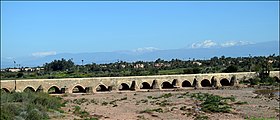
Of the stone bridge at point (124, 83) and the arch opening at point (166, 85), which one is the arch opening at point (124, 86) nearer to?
the stone bridge at point (124, 83)

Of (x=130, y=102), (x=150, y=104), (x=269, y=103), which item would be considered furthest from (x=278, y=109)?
(x=130, y=102)

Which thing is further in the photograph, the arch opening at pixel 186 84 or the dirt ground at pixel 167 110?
the arch opening at pixel 186 84

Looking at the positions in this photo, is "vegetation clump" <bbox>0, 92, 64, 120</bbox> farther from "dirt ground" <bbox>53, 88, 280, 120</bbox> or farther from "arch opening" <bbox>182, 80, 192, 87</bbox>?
"arch opening" <bbox>182, 80, 192, 87</bbox>

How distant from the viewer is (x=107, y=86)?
67.3 metres

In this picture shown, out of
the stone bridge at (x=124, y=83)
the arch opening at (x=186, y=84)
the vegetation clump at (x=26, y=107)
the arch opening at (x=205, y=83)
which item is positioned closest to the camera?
the vegetation clump at (x=26, y=107)

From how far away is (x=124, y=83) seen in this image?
69.1m

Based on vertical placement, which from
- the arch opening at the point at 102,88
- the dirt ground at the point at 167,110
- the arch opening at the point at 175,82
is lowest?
the dirt ground at the point at 167,110

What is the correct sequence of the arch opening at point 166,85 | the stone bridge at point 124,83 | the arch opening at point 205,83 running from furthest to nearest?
the arch opening at point 205,83
the arch opening at point 166,85
the stone bridge at point 124,83

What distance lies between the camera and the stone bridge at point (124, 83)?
60469 mm

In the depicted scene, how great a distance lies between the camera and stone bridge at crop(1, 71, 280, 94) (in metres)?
60.5

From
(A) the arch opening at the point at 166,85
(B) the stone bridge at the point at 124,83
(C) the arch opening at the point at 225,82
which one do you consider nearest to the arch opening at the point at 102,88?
(B) the stone bridge at the point at 124,83

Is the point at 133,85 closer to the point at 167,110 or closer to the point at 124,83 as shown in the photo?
the point at 124,83

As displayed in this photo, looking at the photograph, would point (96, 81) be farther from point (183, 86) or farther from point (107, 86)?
point (183, 86)

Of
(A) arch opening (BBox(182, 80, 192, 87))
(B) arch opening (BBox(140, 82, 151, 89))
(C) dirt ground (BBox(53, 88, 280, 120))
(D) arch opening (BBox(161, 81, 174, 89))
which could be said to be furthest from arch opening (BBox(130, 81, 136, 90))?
(C) dirt ground (BBox(53, 88, 280, 120))
